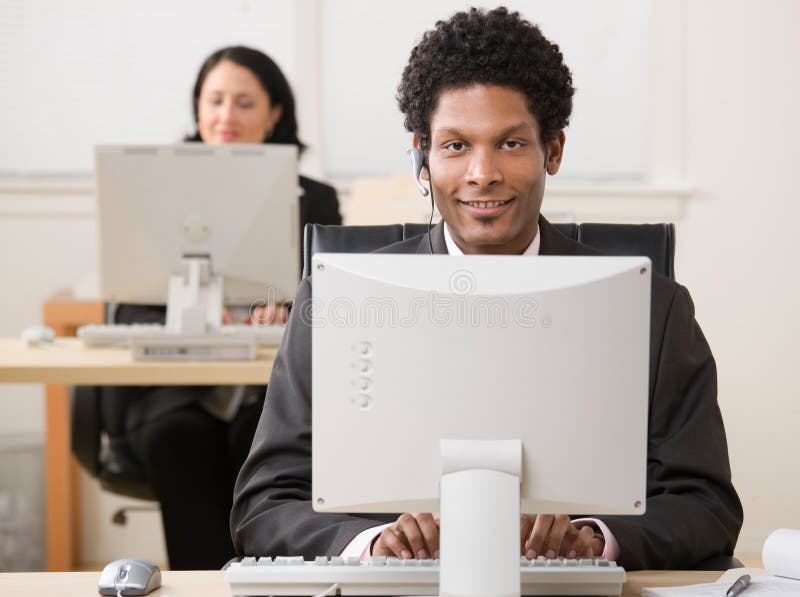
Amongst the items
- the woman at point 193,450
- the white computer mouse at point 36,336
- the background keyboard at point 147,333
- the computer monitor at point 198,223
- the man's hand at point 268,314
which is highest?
the computer monitor at point 198,223

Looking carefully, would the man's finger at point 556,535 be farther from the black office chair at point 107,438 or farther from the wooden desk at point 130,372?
the black office chair at point 107,438

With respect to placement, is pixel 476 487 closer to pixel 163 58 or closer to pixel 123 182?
pixel 123 182

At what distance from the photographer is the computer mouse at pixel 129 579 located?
3.75 feet

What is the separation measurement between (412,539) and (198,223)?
157 centimetres

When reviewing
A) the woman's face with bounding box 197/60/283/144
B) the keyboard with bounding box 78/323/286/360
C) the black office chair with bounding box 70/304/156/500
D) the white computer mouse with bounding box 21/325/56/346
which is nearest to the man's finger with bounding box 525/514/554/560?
the keyboard with bounding box 78/323/286/360

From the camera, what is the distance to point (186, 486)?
2828mm

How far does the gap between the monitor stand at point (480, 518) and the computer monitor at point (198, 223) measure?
1.65 meters

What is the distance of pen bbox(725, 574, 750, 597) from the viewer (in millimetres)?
1116

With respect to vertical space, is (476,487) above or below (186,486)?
above

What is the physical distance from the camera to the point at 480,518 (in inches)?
39.9

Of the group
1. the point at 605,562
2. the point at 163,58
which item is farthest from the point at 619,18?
the point at 605,562

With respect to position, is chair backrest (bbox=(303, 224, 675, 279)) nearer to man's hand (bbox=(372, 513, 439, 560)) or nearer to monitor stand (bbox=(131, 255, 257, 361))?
man's hand (bbox=(372, 513, 439, 560))

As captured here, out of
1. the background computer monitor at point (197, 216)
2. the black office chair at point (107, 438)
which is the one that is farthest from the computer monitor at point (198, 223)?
the black office chair at point (107, 438)

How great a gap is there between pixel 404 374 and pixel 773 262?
9.83 ft
